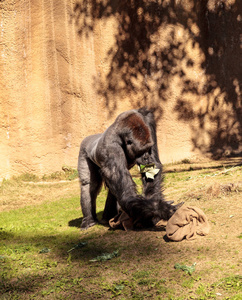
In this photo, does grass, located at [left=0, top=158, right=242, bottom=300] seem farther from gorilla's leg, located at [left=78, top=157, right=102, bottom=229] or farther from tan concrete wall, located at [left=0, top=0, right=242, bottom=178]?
tan concrete wall, located at [left=0, top=0, right=242, bottom=178]

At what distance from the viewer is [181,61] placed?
412 inches

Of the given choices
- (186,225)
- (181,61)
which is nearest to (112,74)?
(181,61)

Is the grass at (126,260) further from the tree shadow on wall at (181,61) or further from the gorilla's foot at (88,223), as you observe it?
the tree shadow on wall at (181,61)

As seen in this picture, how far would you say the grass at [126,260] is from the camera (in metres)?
2.91

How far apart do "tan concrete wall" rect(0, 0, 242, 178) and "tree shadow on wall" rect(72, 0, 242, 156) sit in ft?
0.09

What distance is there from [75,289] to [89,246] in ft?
3.22

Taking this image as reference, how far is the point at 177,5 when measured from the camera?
10375mm

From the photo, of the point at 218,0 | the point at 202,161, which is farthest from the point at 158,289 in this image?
the point at 218,0

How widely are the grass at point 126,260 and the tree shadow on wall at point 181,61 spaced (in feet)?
17.1

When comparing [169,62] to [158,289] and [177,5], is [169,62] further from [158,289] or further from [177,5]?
[158,289]

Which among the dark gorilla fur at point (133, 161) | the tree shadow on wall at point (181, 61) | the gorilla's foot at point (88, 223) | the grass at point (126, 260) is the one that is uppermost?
the tree shadow on wall at point (181, 61)

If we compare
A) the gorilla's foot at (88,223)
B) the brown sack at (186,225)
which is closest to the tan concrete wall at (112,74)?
the gorilla's foot at (88,223)

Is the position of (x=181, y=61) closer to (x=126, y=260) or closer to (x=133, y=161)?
(x=133, y=161)

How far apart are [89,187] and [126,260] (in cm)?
181
